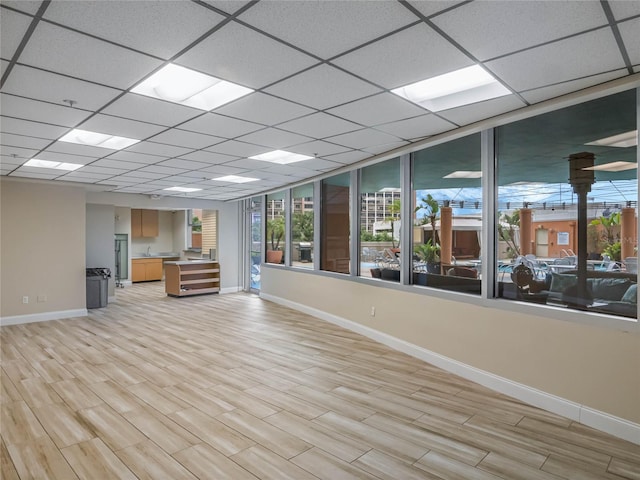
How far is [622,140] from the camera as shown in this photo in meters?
2.97

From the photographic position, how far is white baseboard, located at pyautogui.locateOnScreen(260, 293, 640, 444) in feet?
9.23

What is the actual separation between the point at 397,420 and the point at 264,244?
22.0ft

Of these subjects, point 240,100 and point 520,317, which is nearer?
point 240,100

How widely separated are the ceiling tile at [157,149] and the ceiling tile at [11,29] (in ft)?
7.12

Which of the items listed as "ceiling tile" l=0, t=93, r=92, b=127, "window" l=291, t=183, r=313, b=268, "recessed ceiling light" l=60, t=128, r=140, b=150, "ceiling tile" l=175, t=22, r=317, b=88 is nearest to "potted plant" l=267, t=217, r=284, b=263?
"window" l=291, t=183, r=313, b=268

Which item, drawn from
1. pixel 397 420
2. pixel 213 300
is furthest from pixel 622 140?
pixel 213 300

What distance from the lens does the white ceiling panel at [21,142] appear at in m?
4.07

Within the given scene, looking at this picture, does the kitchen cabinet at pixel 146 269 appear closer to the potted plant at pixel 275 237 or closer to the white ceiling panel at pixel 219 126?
the potted plant at pixel 275 237

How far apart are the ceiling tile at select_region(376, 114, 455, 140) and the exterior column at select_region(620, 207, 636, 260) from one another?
168 centimetres

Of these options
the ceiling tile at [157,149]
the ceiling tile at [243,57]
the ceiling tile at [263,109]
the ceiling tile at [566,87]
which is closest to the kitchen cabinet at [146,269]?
the ceiling tile at [157,149]

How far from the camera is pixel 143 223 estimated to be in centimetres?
1315

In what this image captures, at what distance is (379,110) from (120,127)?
101 inches

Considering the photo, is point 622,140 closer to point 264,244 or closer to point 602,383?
point 602,383

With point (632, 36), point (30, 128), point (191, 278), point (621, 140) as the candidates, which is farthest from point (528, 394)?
point (191, 278)
